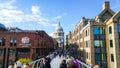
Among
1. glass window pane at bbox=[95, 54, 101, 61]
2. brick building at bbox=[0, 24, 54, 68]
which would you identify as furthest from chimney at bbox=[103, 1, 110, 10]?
brick building at bbox=[0, 24, 54, 68]

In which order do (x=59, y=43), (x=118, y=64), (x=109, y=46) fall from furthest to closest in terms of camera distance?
(x=59, y=43) < (x=109, y=46) < (x=118, y=64)

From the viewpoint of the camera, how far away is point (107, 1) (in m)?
37.8

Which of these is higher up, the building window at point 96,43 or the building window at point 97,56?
the building window at point 96,43

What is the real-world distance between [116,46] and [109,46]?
237 centimetres

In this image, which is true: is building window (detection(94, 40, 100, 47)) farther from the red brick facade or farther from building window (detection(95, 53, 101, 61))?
the red brick facade

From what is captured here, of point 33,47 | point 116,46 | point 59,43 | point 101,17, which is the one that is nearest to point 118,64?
point 116,46

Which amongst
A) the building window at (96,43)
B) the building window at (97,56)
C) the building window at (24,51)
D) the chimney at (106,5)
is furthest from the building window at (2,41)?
the chimney at (106,5)

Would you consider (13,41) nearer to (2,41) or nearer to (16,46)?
(16,46)

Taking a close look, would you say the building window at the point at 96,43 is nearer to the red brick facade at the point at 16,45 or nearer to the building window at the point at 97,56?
the building window at the point at 97,56

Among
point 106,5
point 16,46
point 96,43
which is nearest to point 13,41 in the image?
point 16,46

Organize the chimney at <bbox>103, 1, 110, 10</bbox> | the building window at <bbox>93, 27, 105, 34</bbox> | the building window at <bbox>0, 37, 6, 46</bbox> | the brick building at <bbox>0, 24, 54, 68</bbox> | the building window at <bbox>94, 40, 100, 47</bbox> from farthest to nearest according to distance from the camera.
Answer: the building window at <bbox>0, 37, 6, 46</bbox> → the brick building at <bbox>0, 24, 54, 68</bbox> → the chimney at <bbox>103, 1, 110, 10</bbox> → the building window at <bbox>93, 27, 105, 34</bbox> → the building window at <bbox>94, 40, 100, 47</bbox>

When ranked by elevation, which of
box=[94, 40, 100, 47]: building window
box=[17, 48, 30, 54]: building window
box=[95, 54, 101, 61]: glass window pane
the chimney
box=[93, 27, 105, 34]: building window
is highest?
the chimney

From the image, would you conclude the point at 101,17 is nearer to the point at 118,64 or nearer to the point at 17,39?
the point at 118,64

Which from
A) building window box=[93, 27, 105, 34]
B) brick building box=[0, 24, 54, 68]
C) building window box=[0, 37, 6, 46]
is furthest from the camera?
building window box=[0, 37, 6, 46]
